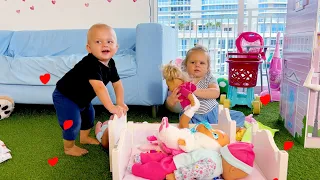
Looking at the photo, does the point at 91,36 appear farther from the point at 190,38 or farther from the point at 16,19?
the point at 190,38

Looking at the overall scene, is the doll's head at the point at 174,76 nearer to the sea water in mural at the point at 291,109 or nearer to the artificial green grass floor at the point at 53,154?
the artificial green grass floor at the point at 53,154

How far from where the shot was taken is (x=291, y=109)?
168cm

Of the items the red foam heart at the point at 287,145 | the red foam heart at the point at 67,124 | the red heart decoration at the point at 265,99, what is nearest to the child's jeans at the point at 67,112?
the red foam heart at the point at 67,124

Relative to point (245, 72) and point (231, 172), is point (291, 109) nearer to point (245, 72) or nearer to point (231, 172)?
point (245, 72)

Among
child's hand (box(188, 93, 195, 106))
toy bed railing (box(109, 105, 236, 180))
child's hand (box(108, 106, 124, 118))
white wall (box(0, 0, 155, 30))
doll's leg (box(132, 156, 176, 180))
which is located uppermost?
white wall (box(0, 0, 155, 30))

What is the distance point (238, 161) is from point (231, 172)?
0.04 metres

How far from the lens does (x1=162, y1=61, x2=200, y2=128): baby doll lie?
1.29 metres

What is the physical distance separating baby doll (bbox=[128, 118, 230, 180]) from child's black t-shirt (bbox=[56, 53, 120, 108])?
382 millimetres

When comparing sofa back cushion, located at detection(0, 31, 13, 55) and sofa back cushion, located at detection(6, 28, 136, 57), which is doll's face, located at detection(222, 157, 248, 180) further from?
sofa back cushion, located at detection(0, 31, 13, 55)

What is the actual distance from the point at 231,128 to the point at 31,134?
1.11 m

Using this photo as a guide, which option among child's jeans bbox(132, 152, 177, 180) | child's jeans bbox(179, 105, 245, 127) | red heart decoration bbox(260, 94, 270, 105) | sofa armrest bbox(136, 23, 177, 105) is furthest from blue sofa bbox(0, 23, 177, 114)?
child's jeans bbox(132, 152, 177, 180)

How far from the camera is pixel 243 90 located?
2.62 m

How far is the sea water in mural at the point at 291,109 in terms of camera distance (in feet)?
5.40

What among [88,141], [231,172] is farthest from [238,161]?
[88,141]
